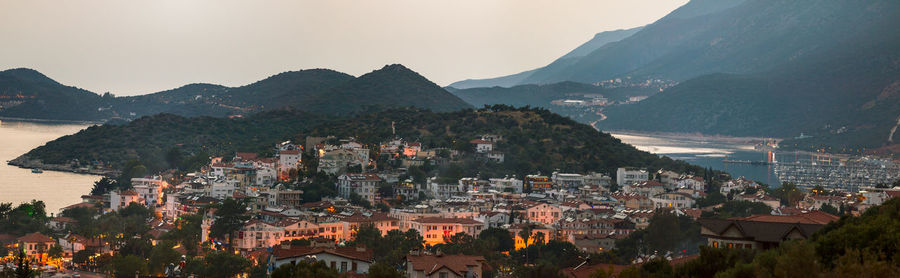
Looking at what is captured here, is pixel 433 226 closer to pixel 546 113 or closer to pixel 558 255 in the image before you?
pixel 558 255

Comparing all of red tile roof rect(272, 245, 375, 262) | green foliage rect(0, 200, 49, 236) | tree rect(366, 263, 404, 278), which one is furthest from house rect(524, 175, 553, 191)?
tree rect(366, 263, 404, 278)

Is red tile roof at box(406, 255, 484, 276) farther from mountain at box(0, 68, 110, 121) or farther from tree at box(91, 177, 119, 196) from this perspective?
mountain at box(0, 68, 110, 121)

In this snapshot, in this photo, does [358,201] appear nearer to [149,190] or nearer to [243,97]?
[149,190]

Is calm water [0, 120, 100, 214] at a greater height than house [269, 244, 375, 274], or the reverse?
house [269, 244, 375, 274]

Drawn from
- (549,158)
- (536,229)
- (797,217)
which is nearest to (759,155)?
(549,158)

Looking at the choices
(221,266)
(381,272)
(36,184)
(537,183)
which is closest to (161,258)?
(221,266)

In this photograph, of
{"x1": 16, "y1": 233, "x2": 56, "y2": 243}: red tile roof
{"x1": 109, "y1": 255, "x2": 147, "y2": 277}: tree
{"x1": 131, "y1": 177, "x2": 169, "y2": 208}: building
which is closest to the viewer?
{"x1": 109, "y1": 255, "x2": 147, "y2": 277}: tree
